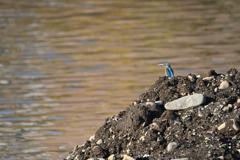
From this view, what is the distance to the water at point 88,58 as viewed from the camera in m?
8.41

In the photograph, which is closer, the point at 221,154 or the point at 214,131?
the point at 221,154

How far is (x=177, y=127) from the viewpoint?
542 cm

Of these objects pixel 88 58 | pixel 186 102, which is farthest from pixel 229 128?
pixel 88 58

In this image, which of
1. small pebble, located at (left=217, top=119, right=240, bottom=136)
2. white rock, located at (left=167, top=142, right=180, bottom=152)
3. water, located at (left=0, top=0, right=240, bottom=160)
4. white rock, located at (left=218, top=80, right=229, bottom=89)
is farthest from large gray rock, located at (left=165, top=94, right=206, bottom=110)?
water, located at (left=0, top=0, right=240, bottom=160)

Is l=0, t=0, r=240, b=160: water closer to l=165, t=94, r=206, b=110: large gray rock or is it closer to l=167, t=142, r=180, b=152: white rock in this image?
l=165, t=94, r=206, b=110: large gray rock

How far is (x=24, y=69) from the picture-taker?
1366 centimetres

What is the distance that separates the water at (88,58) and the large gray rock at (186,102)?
201cm

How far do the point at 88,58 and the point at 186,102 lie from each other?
922 centimetres

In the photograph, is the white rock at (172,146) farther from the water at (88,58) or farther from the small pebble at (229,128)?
the water at (88,58)

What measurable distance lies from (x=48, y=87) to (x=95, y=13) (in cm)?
1330

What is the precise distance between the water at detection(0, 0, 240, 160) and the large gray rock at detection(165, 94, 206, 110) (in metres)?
2.01

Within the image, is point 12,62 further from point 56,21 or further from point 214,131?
point 214,131

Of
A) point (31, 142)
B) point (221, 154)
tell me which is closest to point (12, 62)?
point (31, 142)

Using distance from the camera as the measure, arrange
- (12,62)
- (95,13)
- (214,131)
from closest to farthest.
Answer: (214,131)
(12,62)
(95,13)
